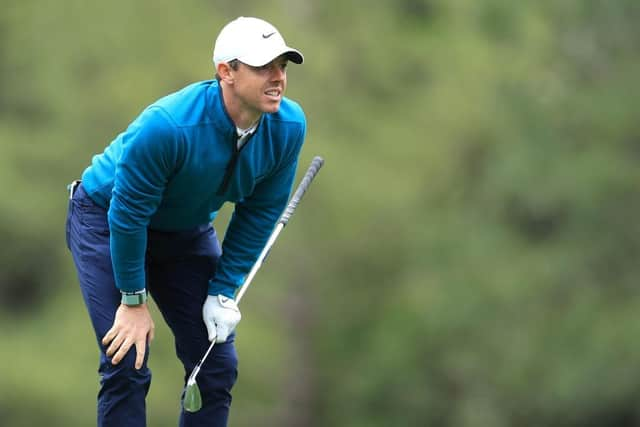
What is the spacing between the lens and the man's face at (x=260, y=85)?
184 inches

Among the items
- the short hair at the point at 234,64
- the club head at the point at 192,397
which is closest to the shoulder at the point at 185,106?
the short hair at the point at 234,64

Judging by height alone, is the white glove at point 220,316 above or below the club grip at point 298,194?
below

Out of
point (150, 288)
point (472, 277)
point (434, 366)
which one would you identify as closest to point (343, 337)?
point (434, 366)

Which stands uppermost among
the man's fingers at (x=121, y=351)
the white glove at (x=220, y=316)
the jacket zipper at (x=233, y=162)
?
the jacket zipper at (x=233, y=162)

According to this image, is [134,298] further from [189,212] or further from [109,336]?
[189,212]

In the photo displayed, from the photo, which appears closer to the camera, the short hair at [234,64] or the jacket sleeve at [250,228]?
the short hair at [234,64]

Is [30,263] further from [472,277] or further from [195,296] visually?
[195,296]

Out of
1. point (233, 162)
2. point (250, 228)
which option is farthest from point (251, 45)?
point (250, 228)

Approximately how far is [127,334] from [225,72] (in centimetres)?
100

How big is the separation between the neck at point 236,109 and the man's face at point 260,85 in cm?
3

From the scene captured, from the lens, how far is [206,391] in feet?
17.0

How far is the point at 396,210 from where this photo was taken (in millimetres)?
18547

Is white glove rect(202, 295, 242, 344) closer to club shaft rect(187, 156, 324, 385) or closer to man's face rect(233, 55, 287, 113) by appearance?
club shaft rect(187, 156, 324, 385)

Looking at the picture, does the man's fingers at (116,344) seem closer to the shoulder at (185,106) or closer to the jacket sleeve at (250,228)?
the jacket sleeve at (250,228)
